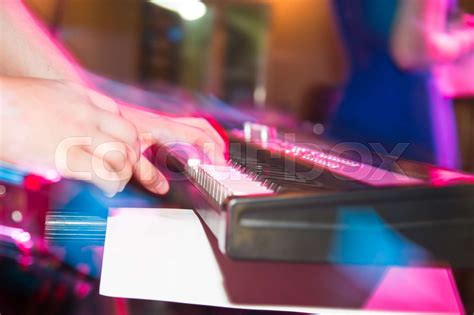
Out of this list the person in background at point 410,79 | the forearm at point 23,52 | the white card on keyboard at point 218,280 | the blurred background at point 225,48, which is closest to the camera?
the white card on keyboard at point 218,280

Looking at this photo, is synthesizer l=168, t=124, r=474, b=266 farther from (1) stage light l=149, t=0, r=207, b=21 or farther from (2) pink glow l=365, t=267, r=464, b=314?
(1) stage light l=149, t=0, r=207, b=21

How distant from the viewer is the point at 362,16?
188cm

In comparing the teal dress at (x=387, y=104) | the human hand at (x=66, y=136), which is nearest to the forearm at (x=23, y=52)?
the human hand at (x=66, y=136)

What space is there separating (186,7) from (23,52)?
1.91m

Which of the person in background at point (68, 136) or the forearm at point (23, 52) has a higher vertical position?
the forearm at point (23, 52)

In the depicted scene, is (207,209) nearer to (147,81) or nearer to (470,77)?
(470,77)

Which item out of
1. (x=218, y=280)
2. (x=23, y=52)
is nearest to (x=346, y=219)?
(x=218, y=280)

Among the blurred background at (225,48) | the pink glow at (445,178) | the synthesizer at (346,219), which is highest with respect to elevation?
the blurred background at (225,48)

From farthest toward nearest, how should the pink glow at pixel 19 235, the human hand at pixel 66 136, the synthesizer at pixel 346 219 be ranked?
the pink glow at pixel 19 235 → the human hand at pixel 66 136 → the synthesizer at pixel 346 219

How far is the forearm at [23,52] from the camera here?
897mm

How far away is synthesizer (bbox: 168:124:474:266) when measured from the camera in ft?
1.49

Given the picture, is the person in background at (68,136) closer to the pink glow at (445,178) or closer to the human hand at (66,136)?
the human hand at (66,136)

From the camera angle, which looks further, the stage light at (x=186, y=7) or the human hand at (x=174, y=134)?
the stage light at (x=186, y=7)

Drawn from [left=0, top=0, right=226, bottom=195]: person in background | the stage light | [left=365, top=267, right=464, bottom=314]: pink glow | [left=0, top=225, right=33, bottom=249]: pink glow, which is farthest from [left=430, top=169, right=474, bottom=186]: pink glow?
the stage light
